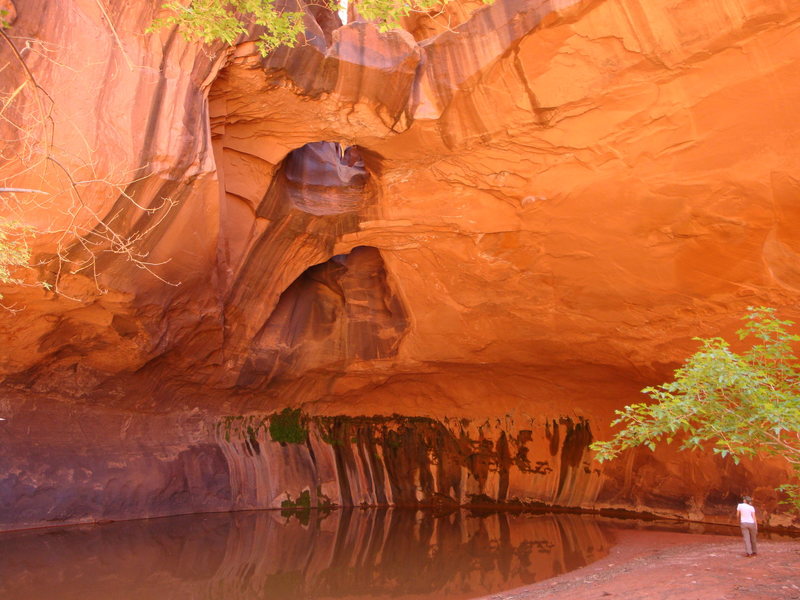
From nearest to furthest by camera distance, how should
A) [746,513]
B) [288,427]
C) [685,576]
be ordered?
[685,576], [746,513], [288,427]

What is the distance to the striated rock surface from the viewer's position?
26.2 feet

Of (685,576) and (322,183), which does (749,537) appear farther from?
(322,183)

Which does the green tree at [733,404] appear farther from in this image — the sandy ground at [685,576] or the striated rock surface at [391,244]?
the striated rock surface at [391,244]

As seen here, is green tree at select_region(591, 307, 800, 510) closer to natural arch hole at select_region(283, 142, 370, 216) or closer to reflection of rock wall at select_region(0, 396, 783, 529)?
reflection of rock wall at select_region(0, 396, 783, 529)

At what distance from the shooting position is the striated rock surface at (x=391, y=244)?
800 centimetres

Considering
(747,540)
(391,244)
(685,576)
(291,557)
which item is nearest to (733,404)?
(685,576)

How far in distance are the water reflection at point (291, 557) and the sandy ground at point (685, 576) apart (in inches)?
32.0

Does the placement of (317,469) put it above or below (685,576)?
above

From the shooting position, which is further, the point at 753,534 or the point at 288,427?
the point at 288,427

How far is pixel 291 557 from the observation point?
11.1 meters

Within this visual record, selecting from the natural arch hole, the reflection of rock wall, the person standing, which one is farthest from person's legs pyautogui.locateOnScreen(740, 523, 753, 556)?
the natural arch hole

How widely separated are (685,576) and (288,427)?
33.9ft

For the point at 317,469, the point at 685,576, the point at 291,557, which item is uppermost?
the point at 317,469

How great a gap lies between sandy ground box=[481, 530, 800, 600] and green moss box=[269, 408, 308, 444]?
7.77 metres
